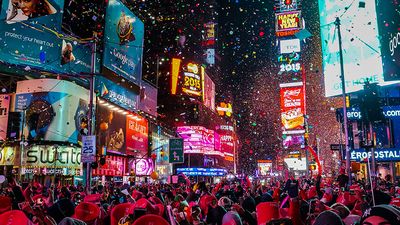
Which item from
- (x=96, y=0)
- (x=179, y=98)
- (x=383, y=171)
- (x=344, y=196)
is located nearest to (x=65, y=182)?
(x=96, y=0)

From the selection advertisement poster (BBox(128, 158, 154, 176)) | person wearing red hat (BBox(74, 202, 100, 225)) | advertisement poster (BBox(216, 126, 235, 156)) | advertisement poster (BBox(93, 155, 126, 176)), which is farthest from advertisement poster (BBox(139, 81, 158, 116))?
person wearing red hat (BBox(74, 202, 100, 225))

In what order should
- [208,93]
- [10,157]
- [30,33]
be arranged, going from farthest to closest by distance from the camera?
[208,93] < [30,33] < [10,157]

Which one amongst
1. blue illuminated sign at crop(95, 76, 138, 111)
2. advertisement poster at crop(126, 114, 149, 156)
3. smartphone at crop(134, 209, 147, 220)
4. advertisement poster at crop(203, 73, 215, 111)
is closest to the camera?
smartphone at crop(134, 209, 147, 220)

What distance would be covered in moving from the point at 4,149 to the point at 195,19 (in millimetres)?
69688

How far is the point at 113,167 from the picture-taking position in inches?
1558

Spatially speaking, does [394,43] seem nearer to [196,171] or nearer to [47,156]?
[47,156]

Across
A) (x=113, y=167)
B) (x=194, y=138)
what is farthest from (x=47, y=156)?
(x=194, y=138)

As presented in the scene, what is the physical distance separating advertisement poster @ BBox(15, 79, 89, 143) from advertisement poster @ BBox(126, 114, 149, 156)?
10597 millimetres

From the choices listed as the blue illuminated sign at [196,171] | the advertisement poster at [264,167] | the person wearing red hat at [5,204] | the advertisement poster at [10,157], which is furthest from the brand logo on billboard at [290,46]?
the person wearing red hat at [5,204]

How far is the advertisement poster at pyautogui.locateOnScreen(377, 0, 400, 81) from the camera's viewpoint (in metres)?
30.3

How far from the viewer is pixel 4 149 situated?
30422mm

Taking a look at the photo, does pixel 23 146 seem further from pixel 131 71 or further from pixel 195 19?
pixel 195 19

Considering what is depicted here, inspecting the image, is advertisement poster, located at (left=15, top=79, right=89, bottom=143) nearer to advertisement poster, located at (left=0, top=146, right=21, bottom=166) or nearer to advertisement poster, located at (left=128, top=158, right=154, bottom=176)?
advertisement poster, located at (left=0, top=146, right=21, bottom=166)

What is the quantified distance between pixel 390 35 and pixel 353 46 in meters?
4.51
